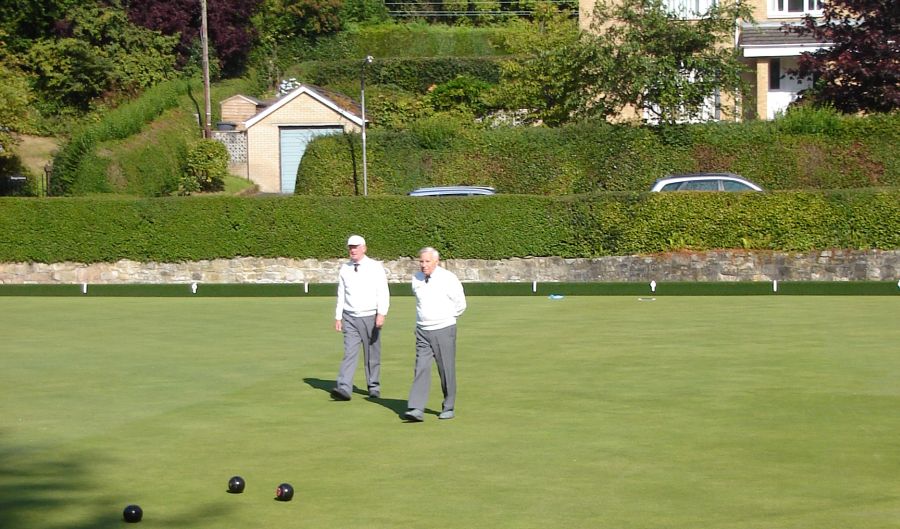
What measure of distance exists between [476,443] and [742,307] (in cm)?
1265

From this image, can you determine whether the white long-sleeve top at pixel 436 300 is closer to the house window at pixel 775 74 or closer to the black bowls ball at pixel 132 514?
the black bowls ball at pixel 132 514

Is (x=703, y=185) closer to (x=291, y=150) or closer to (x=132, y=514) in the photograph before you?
(x=291, y=150)

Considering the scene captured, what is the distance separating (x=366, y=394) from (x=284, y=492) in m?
5.00

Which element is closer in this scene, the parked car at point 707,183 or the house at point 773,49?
the parked car at point 707,183

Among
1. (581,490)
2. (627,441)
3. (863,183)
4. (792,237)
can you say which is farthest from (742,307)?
(581,490)

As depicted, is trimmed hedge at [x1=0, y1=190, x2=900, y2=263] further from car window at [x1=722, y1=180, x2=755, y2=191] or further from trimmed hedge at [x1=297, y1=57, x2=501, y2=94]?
trimmed hedge at [x1=297, y1=57, x2=501, y2=94]

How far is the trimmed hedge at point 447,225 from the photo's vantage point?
90.4ft

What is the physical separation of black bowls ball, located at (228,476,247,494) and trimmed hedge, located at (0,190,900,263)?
1992 centimetres

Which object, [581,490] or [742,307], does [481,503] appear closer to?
[581,490]

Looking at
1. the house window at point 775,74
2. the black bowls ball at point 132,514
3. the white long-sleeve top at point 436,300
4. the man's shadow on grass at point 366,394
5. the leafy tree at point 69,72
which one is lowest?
the black bowls ball at point 132,514

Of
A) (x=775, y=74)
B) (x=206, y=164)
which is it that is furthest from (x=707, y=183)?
(x=206, y=164)

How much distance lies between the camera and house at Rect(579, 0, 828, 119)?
126 feet

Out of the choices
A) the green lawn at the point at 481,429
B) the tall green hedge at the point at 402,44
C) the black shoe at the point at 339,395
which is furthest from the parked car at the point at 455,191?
the tall green hedge at the point at 402,44

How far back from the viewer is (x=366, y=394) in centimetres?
1373
